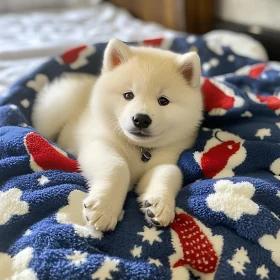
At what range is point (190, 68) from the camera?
1269mm

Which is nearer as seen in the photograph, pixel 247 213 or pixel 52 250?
pixel 52 250

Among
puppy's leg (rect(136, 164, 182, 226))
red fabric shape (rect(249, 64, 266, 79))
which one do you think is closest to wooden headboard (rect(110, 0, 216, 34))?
red fabric shape (rect(249, 64, 266, 79))

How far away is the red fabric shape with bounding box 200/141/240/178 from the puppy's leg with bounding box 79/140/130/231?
0.25m

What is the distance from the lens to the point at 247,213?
94 centimetres

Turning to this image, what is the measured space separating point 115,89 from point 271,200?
589mm

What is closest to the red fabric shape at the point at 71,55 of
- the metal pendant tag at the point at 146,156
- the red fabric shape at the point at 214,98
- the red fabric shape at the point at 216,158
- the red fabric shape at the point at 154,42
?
the red fabric shape at the point at 154,42

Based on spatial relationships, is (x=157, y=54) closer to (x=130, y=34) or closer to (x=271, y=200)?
(x=271, y=200)

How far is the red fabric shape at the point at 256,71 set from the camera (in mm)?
1813

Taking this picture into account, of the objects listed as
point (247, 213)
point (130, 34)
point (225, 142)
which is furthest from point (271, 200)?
point (130, 34)

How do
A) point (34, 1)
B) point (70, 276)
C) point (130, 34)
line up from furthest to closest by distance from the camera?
1. point (34, 1)
2. point (130, 34)
3. point (70, 276)

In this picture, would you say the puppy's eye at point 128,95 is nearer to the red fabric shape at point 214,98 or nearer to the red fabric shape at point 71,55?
the red fabric shape at point 214,98

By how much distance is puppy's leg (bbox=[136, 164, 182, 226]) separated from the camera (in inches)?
37.9

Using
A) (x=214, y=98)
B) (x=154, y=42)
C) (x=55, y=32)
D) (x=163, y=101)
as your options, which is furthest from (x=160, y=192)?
(x=55, y=32)

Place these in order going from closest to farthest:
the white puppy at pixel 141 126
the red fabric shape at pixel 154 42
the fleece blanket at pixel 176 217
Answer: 1. the fleece blanket at pixel 176 217
2. the white puppy at pixel 141 126
3. the red fabric shape at pixel 154 42
